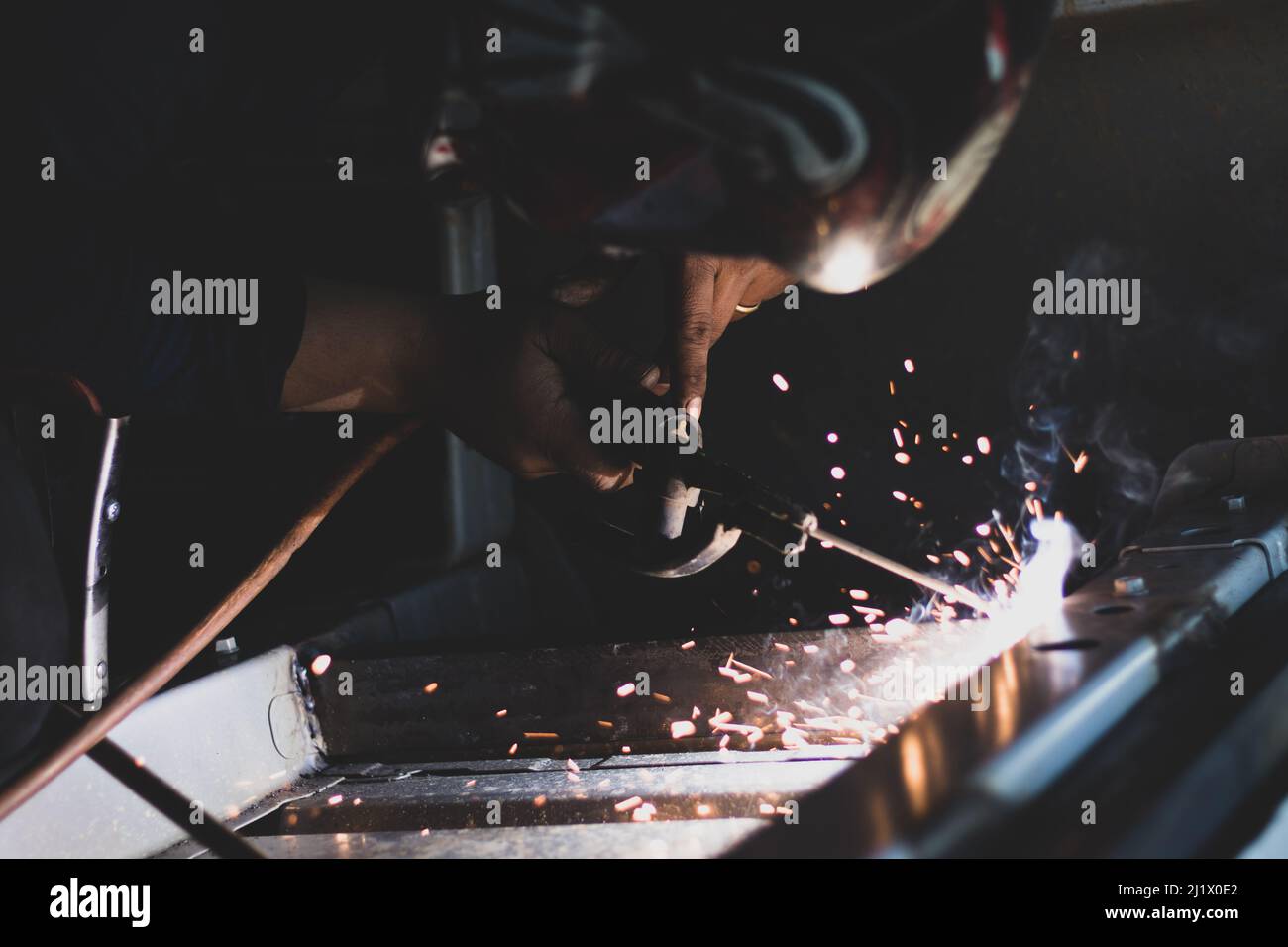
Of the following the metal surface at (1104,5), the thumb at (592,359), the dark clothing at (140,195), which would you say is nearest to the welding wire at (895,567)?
the thumb at (592,359)

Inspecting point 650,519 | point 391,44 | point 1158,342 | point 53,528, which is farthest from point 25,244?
point 1158,342

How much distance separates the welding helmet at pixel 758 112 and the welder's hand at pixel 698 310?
503 millimetres

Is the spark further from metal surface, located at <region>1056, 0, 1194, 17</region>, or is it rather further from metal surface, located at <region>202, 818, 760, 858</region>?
metal surface, located at <region>1056, 0, 1194, 17</region>

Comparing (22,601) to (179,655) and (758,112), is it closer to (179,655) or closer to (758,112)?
(179,655)

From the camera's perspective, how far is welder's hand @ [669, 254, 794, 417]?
116 cm

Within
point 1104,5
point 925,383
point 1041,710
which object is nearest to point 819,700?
point 1041,710

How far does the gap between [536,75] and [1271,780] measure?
59 centimetres

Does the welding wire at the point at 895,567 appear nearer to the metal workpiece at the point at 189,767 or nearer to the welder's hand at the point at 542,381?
the welder's hand at the point at 542,381

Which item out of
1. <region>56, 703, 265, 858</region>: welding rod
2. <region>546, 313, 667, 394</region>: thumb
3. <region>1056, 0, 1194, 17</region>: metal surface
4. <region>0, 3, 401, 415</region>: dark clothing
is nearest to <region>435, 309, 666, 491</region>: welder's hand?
<region>546, 313, 667, 394</region>: thumb

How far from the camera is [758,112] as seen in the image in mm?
557

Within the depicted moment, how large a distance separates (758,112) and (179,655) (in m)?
0.81

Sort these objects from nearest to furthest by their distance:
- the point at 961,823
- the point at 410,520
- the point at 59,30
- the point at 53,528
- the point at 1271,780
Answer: the point at 961,823 → the point at 1271,780 → the point at 59,30 → the point at 53,528 → the point at 410,520

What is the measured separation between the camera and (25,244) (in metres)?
Answer: 1.02

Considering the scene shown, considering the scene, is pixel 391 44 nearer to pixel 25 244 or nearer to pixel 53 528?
pixel 25 244
